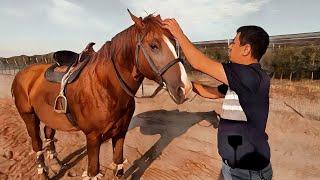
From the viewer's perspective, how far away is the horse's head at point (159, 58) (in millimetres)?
3273

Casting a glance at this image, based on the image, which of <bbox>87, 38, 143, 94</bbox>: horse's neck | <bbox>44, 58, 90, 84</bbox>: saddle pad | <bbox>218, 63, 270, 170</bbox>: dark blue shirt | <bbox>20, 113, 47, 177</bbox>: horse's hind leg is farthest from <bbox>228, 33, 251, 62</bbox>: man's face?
<bbox>20, 113, 47, 177</bbox>: horse's hind leg

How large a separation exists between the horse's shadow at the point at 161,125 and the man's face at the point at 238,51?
163 inches

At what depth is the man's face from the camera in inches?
93.7

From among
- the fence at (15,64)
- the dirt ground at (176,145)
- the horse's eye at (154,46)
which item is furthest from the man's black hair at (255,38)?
the fence at (15,64)

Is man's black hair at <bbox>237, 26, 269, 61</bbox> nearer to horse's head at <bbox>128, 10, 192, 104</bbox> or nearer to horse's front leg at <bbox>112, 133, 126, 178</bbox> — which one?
→ horse's head at <bbox>128, 10, 192, 104</bbox>

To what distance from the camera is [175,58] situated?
3355mm

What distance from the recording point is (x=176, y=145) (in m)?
7.57

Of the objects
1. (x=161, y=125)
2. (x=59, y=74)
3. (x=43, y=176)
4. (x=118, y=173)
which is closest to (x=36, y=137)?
(x=43, y=176)

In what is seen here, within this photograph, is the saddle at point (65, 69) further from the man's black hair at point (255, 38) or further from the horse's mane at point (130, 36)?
the man's black hair at point (255, 38)

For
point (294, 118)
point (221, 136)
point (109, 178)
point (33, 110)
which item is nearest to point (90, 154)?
point (109, 178)

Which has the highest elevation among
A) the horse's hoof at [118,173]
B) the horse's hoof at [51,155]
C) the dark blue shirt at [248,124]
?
the dark blue shirt at [248,124]

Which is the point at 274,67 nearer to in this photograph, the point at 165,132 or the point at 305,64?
the point at 305,64

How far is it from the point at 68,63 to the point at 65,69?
0.96 feet

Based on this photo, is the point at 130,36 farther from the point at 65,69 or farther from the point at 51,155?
the point at 51,155
